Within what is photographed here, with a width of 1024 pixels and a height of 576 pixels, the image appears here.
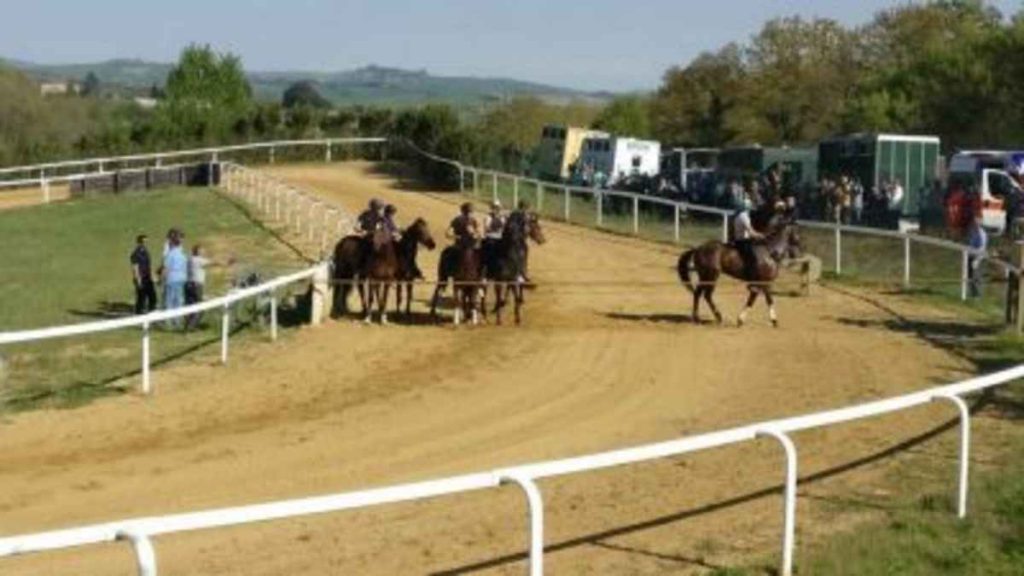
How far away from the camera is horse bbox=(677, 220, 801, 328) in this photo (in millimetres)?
22547

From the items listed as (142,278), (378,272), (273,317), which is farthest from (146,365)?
(142,278)

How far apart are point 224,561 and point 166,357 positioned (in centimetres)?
999

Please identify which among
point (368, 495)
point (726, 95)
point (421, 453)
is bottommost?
point (421, 453)

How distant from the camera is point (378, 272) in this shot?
74.5 feet

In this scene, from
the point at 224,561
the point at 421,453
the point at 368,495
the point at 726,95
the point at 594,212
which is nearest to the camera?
the point at 368,495

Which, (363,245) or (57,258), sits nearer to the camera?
(363,245)

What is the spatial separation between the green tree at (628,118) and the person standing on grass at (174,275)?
2586 inches

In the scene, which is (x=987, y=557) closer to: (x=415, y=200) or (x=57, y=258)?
(x=57, y=258)

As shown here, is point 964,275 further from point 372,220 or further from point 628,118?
point 628,118

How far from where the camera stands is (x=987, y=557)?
A: 30.7 feet

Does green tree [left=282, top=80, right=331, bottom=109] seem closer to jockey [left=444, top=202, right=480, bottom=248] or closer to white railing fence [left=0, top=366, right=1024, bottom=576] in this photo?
jockey [left=444, top=202, right=480, bottom=248]

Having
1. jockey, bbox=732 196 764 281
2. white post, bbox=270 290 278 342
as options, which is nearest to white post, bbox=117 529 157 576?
white post, bbox=270 290 278 342

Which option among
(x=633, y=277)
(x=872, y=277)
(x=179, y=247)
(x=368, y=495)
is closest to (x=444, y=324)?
(x=179, y=247)

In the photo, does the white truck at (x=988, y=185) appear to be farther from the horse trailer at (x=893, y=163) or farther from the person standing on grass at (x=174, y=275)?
the person standing on grass at (x=174, y=275)
